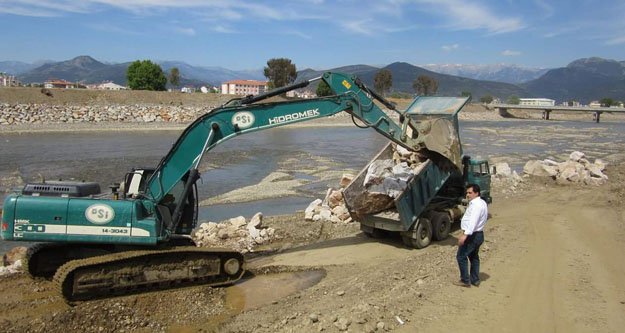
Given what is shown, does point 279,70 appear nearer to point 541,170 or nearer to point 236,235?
point 541,170

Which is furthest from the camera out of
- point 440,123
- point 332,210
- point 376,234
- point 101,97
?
point 101,97

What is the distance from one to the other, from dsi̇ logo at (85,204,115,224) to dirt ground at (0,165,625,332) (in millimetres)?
1195

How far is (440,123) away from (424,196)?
168 cm

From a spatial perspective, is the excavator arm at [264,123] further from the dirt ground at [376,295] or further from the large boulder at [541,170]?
the large boulder at [541,170]

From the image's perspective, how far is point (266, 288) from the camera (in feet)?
28.5

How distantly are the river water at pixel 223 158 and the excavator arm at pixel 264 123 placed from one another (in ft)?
19.6

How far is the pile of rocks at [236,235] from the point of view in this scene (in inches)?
449

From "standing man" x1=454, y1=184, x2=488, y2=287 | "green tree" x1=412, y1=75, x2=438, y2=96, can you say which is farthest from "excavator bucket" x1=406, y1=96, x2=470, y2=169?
"green tree" x1=412, y1=75, x2=438, y2=96

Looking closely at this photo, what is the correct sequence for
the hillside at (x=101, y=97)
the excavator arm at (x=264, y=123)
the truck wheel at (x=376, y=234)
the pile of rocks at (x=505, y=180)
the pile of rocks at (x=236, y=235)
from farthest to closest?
the hillside at (x=101, y=97)
the pile of rocks at (x=505, y=180)
the truck wheel at (x=376, y=234)
the pile of rocks at (x=236, y=235)
the excavator arm at (x=264, y=123)

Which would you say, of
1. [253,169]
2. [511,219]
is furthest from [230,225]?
[253,169]

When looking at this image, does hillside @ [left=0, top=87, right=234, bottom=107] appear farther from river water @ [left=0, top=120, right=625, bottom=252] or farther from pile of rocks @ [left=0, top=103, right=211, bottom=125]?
river water @ [left=0, top=120, right=625, bottom=252]

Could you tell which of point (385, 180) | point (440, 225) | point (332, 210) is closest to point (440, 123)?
point (385, 180)

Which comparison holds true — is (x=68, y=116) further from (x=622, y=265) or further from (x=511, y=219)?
(x=622, y=265)

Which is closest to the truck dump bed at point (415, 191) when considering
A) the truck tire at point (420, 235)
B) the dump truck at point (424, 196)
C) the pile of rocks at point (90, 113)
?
the dump truck at point (424, 196)
